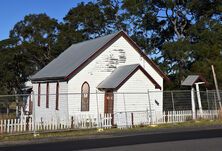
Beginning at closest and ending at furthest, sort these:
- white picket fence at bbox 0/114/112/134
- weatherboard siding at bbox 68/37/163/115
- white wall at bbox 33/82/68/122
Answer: white picket fence at bbox 0/114/112/134 → weatherboard siding at bbox 68/37/163/115 → white wall at bbox 33/82/68/122

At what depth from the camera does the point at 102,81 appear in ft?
101

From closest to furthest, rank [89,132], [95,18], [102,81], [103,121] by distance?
1. [89,132]
2. [103,121]
3. [102,81]
4. [95,18]

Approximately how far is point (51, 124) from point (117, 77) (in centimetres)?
777

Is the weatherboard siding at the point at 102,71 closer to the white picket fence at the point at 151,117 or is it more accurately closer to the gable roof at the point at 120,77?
the gable roof at the point at 120,77

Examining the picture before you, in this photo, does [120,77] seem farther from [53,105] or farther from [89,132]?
[89,132]

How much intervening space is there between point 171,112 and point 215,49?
1441 cm

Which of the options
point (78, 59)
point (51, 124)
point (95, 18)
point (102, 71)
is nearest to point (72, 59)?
point (78, 59)

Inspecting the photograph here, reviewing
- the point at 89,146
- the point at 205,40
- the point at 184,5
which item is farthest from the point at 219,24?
the point at 89,146

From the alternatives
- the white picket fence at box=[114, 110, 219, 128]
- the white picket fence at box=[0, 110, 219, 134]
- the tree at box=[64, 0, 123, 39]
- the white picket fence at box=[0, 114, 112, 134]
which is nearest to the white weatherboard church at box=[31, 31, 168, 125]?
the white picket fence at box=[114, 110, 219, 128]

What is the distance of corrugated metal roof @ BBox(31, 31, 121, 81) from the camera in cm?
3062

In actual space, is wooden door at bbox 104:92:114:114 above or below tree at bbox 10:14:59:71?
below

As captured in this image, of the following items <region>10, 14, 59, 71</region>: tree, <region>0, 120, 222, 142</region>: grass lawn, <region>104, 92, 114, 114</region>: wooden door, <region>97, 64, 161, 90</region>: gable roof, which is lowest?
<region>0, 120, 222, 142</region>: grass lawn

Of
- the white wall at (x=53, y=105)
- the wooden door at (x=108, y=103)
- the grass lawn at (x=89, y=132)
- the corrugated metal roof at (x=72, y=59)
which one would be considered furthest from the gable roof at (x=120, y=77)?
the grass lawn at (x=89, y=132)

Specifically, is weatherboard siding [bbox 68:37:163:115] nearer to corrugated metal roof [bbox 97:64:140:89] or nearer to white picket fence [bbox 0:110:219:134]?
corrugated metal roof [bbox 97:64:140:89]
